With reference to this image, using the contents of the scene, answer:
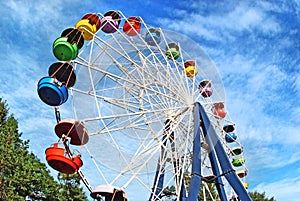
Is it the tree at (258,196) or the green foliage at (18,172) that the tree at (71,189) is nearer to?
the green foliage at (18,172)

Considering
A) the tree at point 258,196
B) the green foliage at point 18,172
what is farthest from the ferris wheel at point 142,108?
the tree at point 258,196

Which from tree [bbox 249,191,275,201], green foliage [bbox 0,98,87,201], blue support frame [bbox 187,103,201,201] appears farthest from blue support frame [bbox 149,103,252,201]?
tree [bbox 249,191,275,201]

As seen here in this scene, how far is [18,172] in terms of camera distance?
19188 millimetres

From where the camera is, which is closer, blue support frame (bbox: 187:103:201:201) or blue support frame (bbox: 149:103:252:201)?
blue support frame (bbox: 187:103:201:201)

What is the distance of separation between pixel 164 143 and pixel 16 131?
1376 cm

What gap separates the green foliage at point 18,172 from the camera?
18531mm

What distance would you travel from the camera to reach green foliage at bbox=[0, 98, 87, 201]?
18.5 metres

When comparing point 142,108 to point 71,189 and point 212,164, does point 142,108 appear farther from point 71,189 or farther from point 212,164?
point 71,189

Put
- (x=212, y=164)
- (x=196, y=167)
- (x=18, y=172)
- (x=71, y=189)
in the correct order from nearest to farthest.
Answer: (x=196, y=167) < (x=212, y=164) < (x=18, y=172) < (x=71, y=189)

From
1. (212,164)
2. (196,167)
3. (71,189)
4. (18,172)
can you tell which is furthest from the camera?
(71,189)

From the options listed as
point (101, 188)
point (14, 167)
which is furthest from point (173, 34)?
point (14, 167)

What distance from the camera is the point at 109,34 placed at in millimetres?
11766

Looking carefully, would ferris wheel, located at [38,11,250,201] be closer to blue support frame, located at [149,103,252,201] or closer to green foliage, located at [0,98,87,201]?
blue support frame, located at [149,103,252,201]

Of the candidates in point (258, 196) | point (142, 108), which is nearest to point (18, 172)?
point (142, 108)
